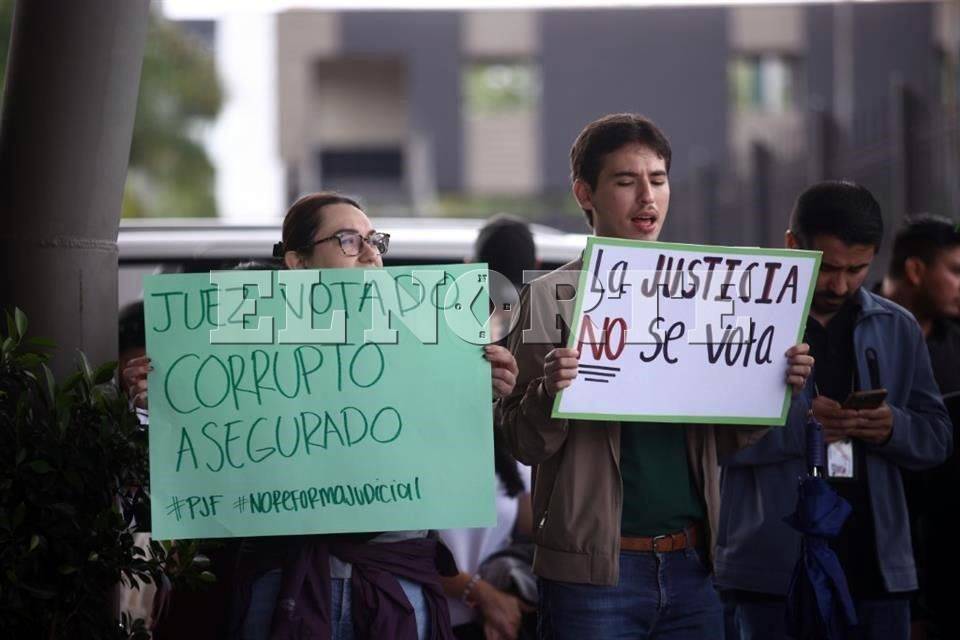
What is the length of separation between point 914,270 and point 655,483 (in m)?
1.95

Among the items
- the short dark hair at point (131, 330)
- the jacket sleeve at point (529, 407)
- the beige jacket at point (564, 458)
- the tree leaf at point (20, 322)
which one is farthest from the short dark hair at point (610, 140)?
the short dark hair at point (131, 330)

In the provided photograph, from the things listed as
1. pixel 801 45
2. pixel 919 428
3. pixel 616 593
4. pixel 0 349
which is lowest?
pixel 616 593

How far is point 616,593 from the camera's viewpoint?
128 inches

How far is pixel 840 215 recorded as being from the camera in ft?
12.1

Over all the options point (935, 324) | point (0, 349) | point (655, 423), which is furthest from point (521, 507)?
point (0, 349)

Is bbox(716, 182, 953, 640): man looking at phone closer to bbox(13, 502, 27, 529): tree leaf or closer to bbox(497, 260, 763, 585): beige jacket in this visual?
bbox(497, 260, 763, 585): beige jacket

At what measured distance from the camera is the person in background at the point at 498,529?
427 centimetres

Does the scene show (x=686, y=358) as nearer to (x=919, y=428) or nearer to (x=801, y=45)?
(x=919, y=428)

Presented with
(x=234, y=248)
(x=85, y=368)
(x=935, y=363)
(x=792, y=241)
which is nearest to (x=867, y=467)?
(x=792, y=241)

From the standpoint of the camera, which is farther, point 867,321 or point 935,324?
point 935,324

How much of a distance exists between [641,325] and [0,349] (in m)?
1.54

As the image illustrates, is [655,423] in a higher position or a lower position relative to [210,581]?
higher

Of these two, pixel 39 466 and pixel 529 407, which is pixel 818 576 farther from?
pixel 39 466

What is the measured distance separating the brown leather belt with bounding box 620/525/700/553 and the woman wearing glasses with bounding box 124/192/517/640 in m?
0.47
